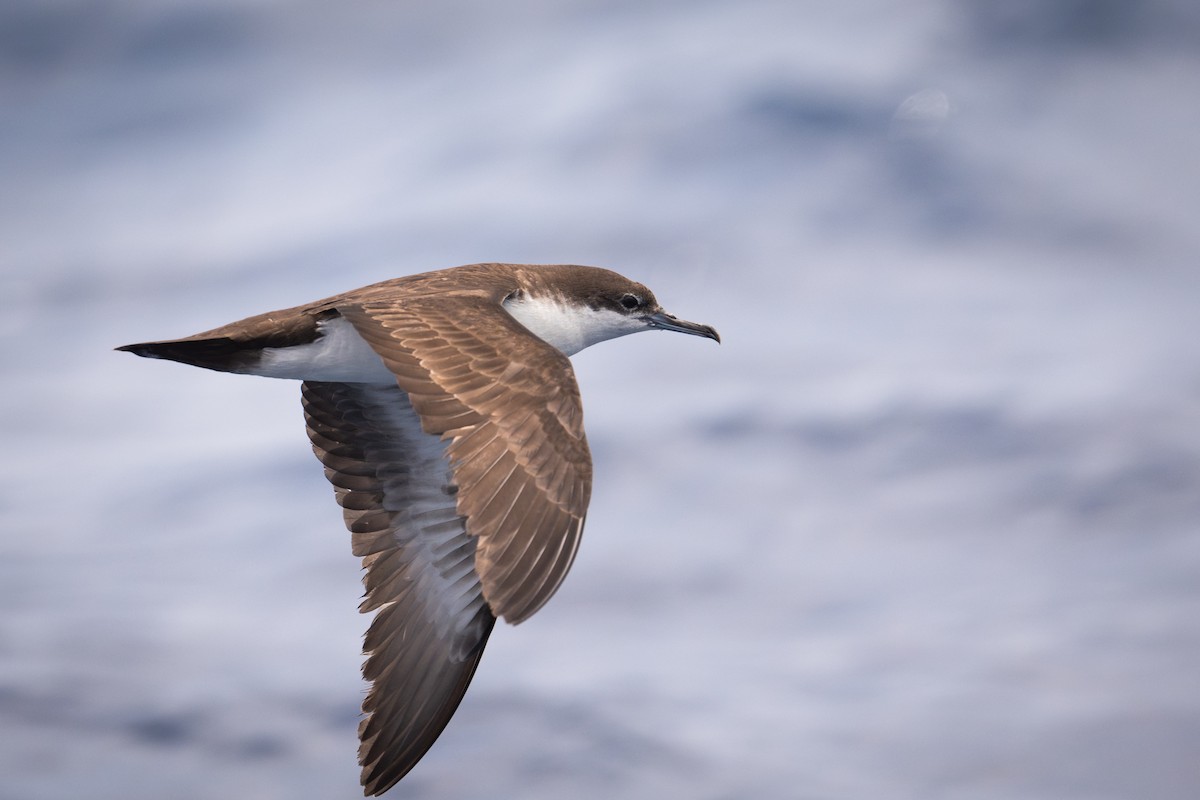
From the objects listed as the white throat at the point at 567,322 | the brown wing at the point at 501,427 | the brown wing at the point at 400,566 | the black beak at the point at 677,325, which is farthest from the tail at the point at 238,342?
the black beak at the point at 677,325

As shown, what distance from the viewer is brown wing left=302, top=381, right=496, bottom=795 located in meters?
9.79

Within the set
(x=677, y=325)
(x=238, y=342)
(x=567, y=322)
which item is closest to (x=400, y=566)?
(x=238, y=342)

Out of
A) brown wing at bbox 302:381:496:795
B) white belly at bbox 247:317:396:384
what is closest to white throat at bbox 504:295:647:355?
brown wing at bbox 302:381:496:795

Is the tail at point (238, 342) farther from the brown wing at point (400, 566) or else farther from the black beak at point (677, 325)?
the black beak at point (677, 325)

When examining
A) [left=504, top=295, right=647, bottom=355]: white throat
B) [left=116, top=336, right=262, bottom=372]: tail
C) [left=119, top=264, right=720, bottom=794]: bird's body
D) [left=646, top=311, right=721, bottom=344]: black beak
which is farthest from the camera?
[left=646, top=311, right=721, bottom=344]: black beak

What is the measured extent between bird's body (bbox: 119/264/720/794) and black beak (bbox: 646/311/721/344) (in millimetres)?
14

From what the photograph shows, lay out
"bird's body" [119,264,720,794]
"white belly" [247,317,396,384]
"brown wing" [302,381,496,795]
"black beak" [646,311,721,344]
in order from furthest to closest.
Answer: "black beak" [646,311,721,344]
"brown wing" [302,381,496,795]
"white belly" [247,317,396,384]
"bird's body" [119,264,720,794]

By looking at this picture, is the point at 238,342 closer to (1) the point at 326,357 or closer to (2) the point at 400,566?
(1) the point at 326,357

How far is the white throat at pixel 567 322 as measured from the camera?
10539mm

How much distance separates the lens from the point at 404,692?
9.89m

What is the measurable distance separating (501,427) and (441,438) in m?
0.90

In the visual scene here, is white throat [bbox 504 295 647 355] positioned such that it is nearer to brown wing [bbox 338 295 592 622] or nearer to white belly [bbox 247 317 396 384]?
white belly [bbox 247 317 396 384]

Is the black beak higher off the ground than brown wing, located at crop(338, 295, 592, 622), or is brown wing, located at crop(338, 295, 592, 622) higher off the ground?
the black beak

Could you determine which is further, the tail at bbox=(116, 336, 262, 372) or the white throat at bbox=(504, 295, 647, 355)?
the white throat at bbox=(504, 295, 647, 355)
